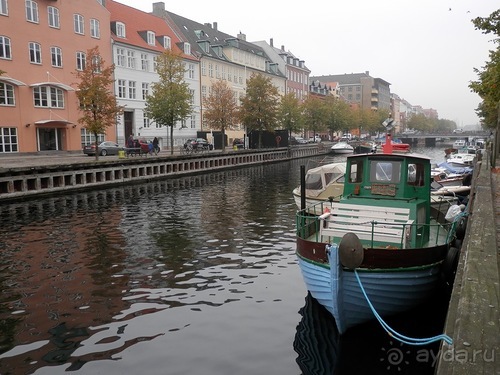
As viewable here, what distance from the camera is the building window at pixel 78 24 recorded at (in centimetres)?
4819

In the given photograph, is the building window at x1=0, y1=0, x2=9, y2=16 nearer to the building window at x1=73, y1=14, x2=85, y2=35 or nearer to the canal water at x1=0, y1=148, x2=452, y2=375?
the building window at x1=73, y1=14, x2=85, y2=35

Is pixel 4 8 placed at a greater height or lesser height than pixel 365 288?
greater

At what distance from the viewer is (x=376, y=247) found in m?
10.1

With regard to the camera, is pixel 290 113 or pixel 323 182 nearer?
pixel 323 182

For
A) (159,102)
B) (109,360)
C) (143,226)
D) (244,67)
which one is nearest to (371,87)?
(244,67)

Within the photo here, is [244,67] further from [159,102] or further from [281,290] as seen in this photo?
[281,290]

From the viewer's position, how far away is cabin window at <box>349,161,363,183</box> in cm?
1228

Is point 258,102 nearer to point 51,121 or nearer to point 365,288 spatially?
point 51,121

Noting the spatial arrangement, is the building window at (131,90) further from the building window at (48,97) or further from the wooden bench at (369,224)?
the wooden bench at (369,224)

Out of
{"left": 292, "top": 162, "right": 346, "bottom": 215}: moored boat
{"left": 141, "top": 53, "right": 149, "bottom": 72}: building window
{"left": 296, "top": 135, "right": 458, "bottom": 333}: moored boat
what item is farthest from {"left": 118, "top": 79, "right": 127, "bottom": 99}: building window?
{"left": 296, "top": 135, "right": 458, "bottom": 333}: moored boat

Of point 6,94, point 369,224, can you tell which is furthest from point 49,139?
point 369,224

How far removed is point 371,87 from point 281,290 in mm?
162999

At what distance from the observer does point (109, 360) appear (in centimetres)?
814

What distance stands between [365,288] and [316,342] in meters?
1.41
